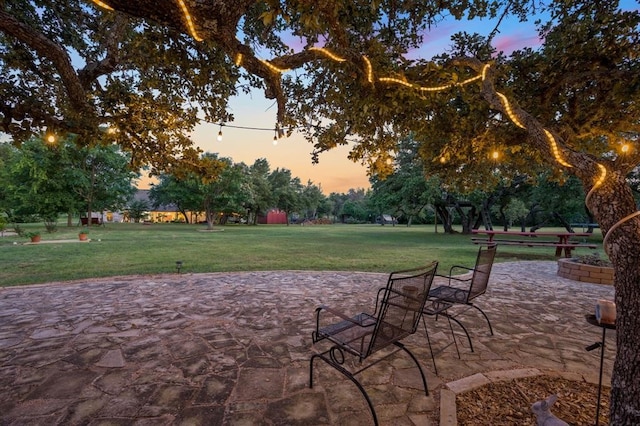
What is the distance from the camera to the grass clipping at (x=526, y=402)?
2158mm

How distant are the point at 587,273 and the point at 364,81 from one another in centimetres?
778

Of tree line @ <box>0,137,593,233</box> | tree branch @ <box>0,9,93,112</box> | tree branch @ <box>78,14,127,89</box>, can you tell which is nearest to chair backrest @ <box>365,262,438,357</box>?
tree branch @ <box>0,9,93,112</box>

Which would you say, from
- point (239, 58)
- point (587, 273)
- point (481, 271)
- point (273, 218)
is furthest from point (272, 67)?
point (273, 218)

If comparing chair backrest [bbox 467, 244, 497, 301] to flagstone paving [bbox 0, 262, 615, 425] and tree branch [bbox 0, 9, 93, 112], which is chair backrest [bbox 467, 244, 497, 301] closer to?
flagstone paving [bbox 0, 262, 615, 425]

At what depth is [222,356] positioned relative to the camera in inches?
123

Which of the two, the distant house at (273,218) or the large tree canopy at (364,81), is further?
the distant house at (273,218)

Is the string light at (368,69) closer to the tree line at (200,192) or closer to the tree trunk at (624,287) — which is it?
the tree trunk at (624,287)

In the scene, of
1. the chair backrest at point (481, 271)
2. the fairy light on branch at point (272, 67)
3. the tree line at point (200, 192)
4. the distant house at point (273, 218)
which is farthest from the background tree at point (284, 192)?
the fairy light on branch at point (272, 67)

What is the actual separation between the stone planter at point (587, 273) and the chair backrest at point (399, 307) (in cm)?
712

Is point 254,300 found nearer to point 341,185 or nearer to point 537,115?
point 537,115

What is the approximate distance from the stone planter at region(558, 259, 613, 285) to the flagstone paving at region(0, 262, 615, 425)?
1450 mm

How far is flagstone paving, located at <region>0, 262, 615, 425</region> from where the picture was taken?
7.48 feet

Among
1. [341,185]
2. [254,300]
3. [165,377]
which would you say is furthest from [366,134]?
[341,185]

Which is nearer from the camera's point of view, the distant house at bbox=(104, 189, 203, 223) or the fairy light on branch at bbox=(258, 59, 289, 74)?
the fairy light on branch at bbox=(258, 59, 289, 74)
